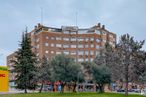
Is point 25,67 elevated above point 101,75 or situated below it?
above

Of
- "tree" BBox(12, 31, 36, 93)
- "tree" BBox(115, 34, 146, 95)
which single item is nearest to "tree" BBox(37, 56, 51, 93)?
"tree" BBox(12, 31, 36, 93)

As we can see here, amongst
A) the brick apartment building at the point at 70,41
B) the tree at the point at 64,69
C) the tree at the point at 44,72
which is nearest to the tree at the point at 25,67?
the tree at the point at 64,69

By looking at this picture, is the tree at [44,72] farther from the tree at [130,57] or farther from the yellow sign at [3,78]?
the yellow sign at [3,78]

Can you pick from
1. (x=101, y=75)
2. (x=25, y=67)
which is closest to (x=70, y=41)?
(x=101, y=75)

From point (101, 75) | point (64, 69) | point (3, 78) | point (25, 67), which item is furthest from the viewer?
point (101, 75)

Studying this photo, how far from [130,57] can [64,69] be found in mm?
15464

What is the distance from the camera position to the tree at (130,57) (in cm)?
5850

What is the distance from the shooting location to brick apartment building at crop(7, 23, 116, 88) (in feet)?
425

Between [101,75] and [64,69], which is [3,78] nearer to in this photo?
[64,69]

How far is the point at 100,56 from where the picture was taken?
88.7 meters

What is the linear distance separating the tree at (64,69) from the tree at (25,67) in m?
4.83

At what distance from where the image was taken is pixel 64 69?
220ft

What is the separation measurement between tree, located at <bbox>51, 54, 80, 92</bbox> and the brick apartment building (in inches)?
2383

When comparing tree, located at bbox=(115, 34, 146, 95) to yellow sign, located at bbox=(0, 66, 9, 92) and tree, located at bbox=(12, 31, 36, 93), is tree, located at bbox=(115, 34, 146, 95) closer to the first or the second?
tree, located at bbox=(12, 31, 36, 93)
